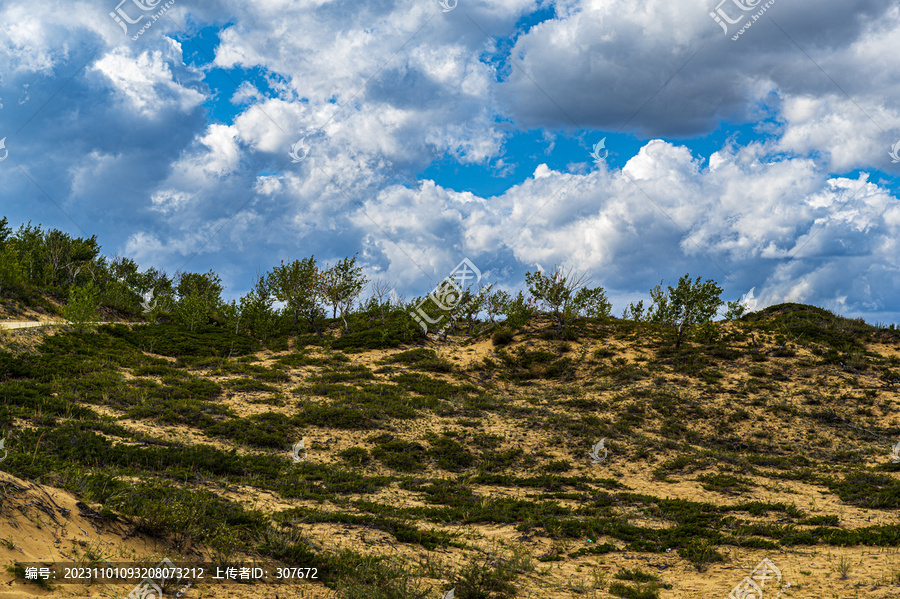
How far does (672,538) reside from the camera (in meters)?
11.5

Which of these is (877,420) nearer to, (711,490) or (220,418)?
(711,490)

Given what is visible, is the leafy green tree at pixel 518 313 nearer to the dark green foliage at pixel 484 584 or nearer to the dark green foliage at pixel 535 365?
the dark green foliage at pixel 535 365

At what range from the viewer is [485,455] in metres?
19.6

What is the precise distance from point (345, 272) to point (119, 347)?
2172 cm

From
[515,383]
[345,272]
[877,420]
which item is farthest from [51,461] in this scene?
[345,272]
